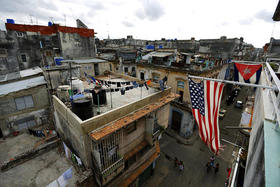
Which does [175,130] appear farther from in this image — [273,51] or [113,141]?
[273,51]

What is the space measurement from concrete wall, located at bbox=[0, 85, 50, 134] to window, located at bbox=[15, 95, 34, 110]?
0.26 m

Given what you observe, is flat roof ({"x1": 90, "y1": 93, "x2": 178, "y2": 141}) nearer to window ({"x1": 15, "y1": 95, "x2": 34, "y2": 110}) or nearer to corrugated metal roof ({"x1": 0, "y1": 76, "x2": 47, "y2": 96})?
window ({"x1": 15, "y1": 95, "x2": 34, "y2": 110})

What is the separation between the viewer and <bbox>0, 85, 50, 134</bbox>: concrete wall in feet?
42.6

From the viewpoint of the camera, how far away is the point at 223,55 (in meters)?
34.2

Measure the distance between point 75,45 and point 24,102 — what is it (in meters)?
18.5

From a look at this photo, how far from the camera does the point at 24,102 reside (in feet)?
45.4

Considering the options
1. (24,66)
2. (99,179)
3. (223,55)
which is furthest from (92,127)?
(223,55)

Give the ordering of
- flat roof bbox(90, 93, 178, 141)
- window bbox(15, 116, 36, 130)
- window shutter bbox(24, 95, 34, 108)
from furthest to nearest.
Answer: window bbox(15, 116, 36, 130)
window shutter bbox(24, 95, 34, 108)
flat roof bbox(90, 93, 178, 141)

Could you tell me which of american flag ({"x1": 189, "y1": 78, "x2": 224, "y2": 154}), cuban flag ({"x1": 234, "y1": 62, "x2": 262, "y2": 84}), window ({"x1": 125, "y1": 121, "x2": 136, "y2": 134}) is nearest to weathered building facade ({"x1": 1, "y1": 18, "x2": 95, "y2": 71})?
window ({"x1": 125, "y1": 121, "x2": 136, "y2": 134})

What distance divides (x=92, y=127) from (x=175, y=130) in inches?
731

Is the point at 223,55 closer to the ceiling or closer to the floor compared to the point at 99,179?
closer to the ceiling

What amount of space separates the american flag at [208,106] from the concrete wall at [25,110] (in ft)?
52.0

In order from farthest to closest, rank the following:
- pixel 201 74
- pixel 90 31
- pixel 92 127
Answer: pixel 90 31 → pixel 201 74 → pixel 92 127

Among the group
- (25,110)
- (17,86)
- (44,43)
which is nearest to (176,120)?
(25,110)
